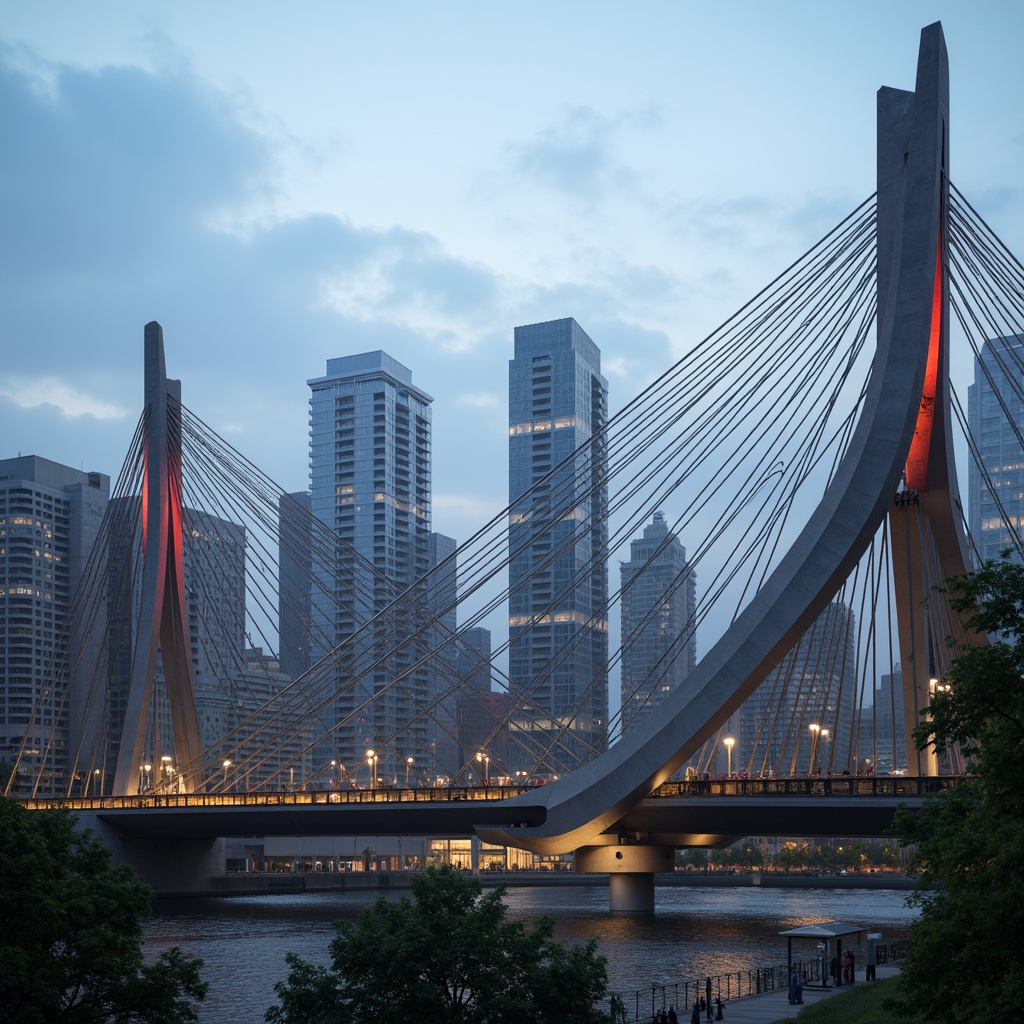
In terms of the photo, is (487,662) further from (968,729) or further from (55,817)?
(968,729)

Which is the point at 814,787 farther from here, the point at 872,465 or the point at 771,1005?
the point at 771,1005

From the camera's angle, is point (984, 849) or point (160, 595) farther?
point (160, 595)

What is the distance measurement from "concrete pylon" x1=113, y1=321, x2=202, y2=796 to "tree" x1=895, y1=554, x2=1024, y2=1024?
5153cm

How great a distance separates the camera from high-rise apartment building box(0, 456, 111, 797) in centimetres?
15862

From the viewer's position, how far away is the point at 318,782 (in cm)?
17450

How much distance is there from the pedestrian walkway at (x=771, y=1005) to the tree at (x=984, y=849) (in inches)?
402

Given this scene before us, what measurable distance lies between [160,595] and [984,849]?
52.6 m

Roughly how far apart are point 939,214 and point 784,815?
72.7ft

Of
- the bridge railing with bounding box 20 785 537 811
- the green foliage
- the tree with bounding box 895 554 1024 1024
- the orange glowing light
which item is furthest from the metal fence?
the bridge railing with bounding box 20 785 537 811

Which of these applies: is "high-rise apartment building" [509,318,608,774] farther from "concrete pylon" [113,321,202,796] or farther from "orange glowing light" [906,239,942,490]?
"orange glowing light" [906,239,942,490]

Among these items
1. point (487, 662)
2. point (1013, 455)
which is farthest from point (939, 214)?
point (1013, 455)

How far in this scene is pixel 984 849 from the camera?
68.7ft

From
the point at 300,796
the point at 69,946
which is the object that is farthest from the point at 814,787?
the point at 69,946

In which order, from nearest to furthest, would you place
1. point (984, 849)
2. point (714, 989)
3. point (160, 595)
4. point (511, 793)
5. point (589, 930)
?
point (984, 849), point (714, 989), point (589, 930), point (511, 793), point (160, 595)
